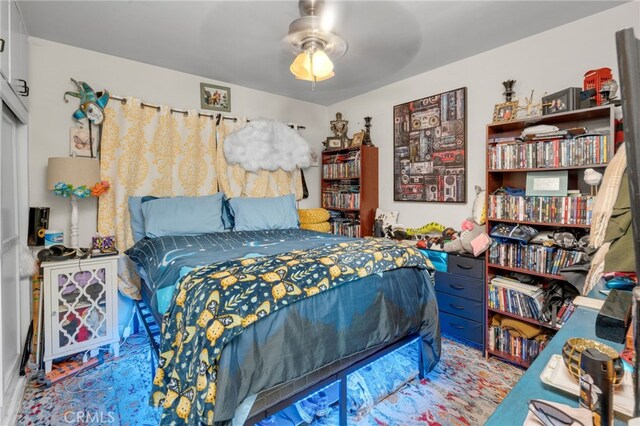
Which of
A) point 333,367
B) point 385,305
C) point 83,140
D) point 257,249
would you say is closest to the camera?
point 333,367

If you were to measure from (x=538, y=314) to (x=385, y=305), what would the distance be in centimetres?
125

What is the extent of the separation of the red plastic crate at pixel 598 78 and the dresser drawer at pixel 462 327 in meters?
1.79

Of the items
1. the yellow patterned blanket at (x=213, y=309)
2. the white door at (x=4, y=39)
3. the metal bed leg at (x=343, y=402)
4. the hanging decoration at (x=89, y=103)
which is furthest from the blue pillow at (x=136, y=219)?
the metal bed leg at (x=343, y=402)

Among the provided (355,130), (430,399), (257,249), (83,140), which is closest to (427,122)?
(355,130)

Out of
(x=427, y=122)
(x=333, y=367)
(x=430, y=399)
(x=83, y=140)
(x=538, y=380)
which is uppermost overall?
(x=427, y=122)

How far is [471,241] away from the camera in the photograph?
2.51 m

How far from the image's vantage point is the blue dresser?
2473 millimetres

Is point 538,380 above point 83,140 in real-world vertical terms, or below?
below

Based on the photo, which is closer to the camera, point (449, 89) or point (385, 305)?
point (385, 305)

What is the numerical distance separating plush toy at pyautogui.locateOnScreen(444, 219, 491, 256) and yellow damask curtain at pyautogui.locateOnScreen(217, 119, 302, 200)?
6.59ft

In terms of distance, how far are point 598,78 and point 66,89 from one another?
396 cm

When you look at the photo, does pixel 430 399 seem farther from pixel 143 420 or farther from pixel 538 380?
pixel 143 420

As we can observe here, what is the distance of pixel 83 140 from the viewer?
104 inches

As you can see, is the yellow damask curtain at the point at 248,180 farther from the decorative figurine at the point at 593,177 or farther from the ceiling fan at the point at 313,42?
the decorative figurine at the point at 593,177
